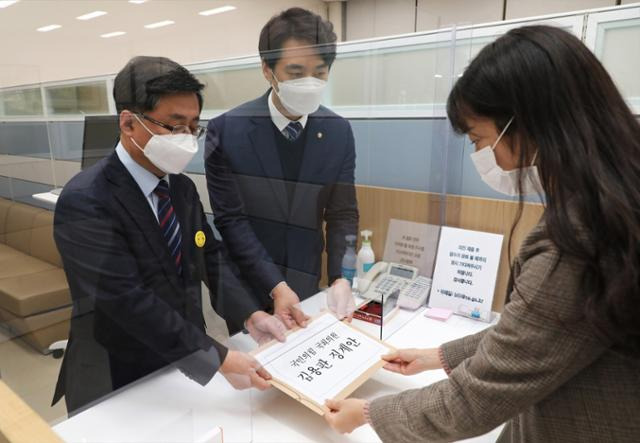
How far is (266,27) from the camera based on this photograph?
1011mm

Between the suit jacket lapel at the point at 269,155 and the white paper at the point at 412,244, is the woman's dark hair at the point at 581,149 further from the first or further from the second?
the white paper at the point at 412,244

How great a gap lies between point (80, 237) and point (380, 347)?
2.27ft

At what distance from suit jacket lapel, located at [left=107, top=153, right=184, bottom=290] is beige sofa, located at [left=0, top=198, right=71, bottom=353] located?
13cm

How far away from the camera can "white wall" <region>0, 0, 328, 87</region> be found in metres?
0.66

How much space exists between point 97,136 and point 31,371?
1.64 ft

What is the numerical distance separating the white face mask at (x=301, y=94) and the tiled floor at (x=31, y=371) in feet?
2.71

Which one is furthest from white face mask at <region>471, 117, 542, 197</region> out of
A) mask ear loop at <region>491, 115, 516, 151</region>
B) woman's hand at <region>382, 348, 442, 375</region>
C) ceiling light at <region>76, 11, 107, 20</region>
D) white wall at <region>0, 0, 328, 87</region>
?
ceiling light at <region>76, 11, 107, 20</region>

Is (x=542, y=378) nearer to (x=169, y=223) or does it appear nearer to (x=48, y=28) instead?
(x=169, y=223)

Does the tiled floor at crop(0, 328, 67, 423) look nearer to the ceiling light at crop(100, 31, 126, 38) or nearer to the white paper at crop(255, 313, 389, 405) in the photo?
the white paper at crop(255, 313, 389, 405)

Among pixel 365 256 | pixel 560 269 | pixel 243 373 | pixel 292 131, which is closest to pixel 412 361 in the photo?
pixel 243 373

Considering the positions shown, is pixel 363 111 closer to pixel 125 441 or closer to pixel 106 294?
pixel 106 294

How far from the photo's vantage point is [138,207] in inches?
33.3

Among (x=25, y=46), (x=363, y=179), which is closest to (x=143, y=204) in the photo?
(x=25, y=46)

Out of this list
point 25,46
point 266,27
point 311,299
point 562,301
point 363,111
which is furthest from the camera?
point 363,111
